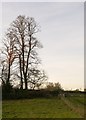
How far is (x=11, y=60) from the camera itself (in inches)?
1660

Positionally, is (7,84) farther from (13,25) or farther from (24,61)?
(13,25)

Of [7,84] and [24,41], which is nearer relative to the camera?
[7,84]

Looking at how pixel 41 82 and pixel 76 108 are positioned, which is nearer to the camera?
pixel 76 108

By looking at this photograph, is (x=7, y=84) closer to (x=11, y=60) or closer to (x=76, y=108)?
(x=11, y=60)

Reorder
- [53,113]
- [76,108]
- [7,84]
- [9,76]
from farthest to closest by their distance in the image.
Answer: [9,76]
[7,84]
[76,108]
[53,113]

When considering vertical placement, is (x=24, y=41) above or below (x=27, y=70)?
above

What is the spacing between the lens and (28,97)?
38156 millimetres

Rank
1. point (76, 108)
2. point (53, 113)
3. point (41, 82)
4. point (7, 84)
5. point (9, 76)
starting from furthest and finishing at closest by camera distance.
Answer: point (41, 82) → point (9, 76) → point (7, 84) → point (76, 108) → point (53, 113)

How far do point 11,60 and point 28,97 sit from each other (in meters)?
6.75

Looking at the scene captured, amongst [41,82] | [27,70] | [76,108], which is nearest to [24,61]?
[27,70]

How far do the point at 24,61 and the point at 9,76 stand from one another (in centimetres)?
299

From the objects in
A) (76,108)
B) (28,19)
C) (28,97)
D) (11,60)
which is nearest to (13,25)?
(28,19)

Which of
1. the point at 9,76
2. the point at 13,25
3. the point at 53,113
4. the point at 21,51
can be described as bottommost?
the point at 53,113

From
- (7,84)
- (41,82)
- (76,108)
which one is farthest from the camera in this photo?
(41,82)
